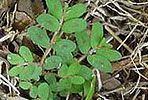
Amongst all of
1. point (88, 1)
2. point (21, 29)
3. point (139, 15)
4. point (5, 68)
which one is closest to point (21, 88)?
point (5, 68)

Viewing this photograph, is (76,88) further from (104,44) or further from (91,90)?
(104,44)

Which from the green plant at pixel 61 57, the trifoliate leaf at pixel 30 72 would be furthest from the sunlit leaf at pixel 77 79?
the trifoliate leaf at pixel 30 72

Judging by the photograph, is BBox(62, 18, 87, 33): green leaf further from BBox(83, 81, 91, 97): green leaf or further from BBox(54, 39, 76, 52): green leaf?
BBox(83, 81, 91, 97): green leaf

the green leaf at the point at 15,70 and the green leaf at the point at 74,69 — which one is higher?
the green leaf at the point at 15,70

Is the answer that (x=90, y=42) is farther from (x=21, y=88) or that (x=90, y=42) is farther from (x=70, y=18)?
(x=21, y=88)

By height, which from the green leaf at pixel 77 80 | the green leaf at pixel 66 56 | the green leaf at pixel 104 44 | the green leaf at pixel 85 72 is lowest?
the green leaf at pixel 77 80

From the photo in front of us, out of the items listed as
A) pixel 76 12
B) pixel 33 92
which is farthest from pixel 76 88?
pixel 76 12

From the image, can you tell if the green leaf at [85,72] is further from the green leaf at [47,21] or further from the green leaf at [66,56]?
the green leaf at [47,21]
